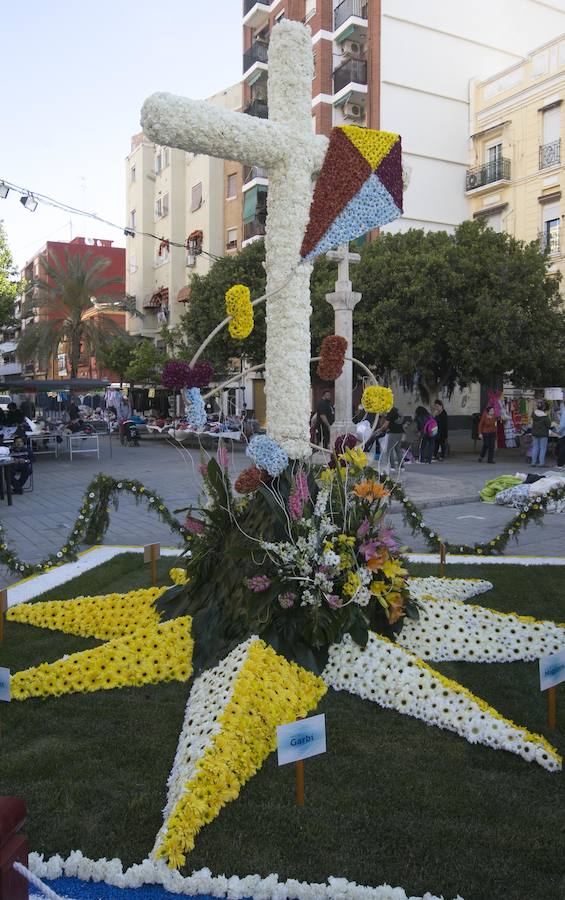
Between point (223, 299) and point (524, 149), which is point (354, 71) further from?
point (223, 299)

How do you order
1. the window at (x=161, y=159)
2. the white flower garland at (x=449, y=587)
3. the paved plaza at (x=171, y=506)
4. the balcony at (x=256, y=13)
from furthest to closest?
the window at (x=161, y=159), the balcony at (x=256, y=13), the paved plaza at (x=171, y=506), the white flower garland at (x=449, y=587)

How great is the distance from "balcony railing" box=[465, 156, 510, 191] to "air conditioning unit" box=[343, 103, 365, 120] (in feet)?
15.0

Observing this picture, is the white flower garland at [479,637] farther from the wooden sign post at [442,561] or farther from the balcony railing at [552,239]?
the balcony railing at [552,239]

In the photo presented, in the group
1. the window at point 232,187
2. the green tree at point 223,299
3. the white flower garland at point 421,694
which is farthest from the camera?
the window at point 232,187

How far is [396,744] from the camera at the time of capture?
10.7 feet

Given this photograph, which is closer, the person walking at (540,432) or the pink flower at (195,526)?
the pink flower at (195,526)

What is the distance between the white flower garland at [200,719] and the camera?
271 centimetres

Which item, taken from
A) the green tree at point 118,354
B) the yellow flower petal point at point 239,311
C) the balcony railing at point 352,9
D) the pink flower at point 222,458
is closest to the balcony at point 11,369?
the green tree at point 118,354

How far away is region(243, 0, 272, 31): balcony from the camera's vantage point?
100 ft

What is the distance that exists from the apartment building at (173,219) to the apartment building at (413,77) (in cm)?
517

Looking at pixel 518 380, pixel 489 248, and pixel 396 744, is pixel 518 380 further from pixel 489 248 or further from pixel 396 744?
pixel 396 744

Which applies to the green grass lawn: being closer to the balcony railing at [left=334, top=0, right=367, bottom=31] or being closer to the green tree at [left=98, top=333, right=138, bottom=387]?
the balcony railing at [left=334, top=0, right=367, bottom=31]

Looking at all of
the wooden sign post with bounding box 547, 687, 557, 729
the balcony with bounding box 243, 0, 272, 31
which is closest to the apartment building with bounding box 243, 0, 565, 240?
the balcony with bounding box 243, 0, 272, 31

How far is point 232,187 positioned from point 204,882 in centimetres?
3356
